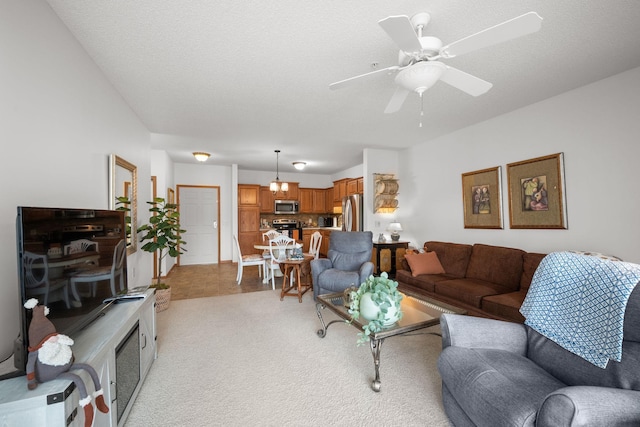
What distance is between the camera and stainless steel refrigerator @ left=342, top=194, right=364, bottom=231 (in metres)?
5.88

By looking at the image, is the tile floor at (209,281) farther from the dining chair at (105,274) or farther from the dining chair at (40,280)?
the dining chair at (40,280)

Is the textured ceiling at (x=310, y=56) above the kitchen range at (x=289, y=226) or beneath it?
above

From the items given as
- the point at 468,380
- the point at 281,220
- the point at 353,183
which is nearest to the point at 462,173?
the point at 353,183

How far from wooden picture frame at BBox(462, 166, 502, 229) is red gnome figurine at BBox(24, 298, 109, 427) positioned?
14.2 ft

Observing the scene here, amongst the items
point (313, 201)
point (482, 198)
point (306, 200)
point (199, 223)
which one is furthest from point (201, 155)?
point (482, 198)

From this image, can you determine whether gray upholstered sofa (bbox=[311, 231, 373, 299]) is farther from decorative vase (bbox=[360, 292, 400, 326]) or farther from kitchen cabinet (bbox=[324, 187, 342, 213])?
kitchen cabinet (bbox=[324, 187, 342, 213])

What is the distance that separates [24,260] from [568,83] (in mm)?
4373

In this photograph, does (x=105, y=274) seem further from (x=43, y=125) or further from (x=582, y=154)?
(x=582, y=154)

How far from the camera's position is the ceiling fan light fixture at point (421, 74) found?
173 centimetres

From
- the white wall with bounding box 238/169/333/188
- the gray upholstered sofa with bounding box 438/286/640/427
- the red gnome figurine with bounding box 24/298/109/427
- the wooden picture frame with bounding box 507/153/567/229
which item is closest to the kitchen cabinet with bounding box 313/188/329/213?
the white wall with bounding box 238/169/333/188

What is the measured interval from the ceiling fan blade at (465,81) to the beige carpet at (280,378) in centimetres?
222

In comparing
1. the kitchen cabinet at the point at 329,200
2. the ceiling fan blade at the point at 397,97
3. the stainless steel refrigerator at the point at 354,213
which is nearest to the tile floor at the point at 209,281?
the stainless steel refrigerator at the point at 354,213

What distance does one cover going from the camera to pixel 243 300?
4.06 metres

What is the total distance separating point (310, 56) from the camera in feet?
7.43
